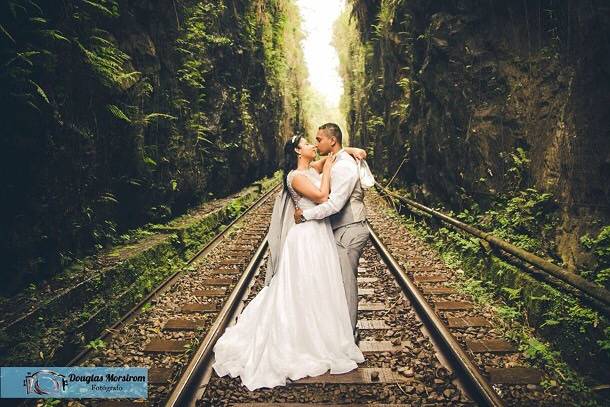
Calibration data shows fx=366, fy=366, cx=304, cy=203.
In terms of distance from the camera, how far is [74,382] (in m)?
3.52

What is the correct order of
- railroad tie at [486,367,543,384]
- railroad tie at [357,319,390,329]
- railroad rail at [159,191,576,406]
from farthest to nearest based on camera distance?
railroad tie at [357,319,390,329] < railroad tie at [486,367,543,384] < railroad rail at [159,191,576,406]

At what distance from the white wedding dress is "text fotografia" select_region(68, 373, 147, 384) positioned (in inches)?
28.7

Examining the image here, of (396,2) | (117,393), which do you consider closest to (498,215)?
(117,393)

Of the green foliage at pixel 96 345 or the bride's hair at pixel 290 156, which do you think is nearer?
the bride's hair at pixel 290 156

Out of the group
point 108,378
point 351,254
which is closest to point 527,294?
point 351,254

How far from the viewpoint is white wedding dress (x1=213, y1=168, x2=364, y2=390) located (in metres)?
3.51

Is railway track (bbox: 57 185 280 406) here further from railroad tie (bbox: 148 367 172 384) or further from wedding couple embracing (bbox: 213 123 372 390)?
wedding couple embracing (bbox: 213 123 372 390)

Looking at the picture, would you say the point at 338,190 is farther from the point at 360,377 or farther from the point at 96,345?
Answer: the point at 96,345

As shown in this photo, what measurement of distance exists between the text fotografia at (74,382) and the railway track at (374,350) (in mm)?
145

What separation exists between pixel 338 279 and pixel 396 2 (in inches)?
473

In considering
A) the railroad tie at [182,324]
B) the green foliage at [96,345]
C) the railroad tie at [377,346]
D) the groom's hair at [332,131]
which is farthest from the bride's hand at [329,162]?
the green foliage at [96,345]

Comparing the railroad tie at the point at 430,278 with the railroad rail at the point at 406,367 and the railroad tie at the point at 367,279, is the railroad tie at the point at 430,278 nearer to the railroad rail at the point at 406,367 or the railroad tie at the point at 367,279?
the railroad rail at the point at 406,367

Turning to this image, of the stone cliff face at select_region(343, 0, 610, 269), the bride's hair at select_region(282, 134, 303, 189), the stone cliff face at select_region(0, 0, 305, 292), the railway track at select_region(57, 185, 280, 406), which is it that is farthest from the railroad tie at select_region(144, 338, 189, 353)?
the stone cliff face at select_region(343, 0, 610, 269)

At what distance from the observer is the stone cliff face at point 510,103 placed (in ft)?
15.1
